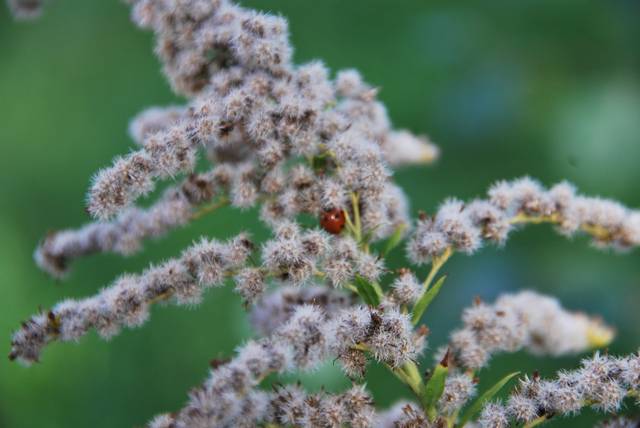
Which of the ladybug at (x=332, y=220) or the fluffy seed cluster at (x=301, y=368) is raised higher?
the ladybug at (x=332, y=220)

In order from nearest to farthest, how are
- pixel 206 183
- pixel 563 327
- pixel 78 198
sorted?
pixel 206 183
pixel 563 327
pixel 78 198

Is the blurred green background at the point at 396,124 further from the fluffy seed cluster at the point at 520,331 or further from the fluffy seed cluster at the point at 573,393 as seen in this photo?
the fluffy seed cluster at the point at 573,393

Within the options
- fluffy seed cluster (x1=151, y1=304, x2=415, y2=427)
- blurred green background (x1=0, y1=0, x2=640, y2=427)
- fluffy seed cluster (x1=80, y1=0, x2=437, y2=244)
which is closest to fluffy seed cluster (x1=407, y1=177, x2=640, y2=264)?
fluffy seed cluster (x1=80, y1=0, x2=437, y2=244)

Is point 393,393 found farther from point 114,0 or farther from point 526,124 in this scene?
point 114,0

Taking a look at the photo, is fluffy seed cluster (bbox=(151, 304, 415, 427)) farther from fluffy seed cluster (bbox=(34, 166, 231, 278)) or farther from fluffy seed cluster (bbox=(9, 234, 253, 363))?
fluffy seed cluster (bbox=(34, 166, 231, 278))

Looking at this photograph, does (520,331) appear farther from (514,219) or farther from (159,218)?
(159,218)

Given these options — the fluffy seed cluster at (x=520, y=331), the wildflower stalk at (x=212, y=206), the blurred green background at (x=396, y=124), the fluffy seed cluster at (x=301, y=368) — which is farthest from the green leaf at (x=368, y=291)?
the blurred green background at (x=396, y=124)

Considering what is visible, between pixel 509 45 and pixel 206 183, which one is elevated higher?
pixel 509 45

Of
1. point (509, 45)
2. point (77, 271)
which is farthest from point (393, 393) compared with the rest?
point (509, 45)
